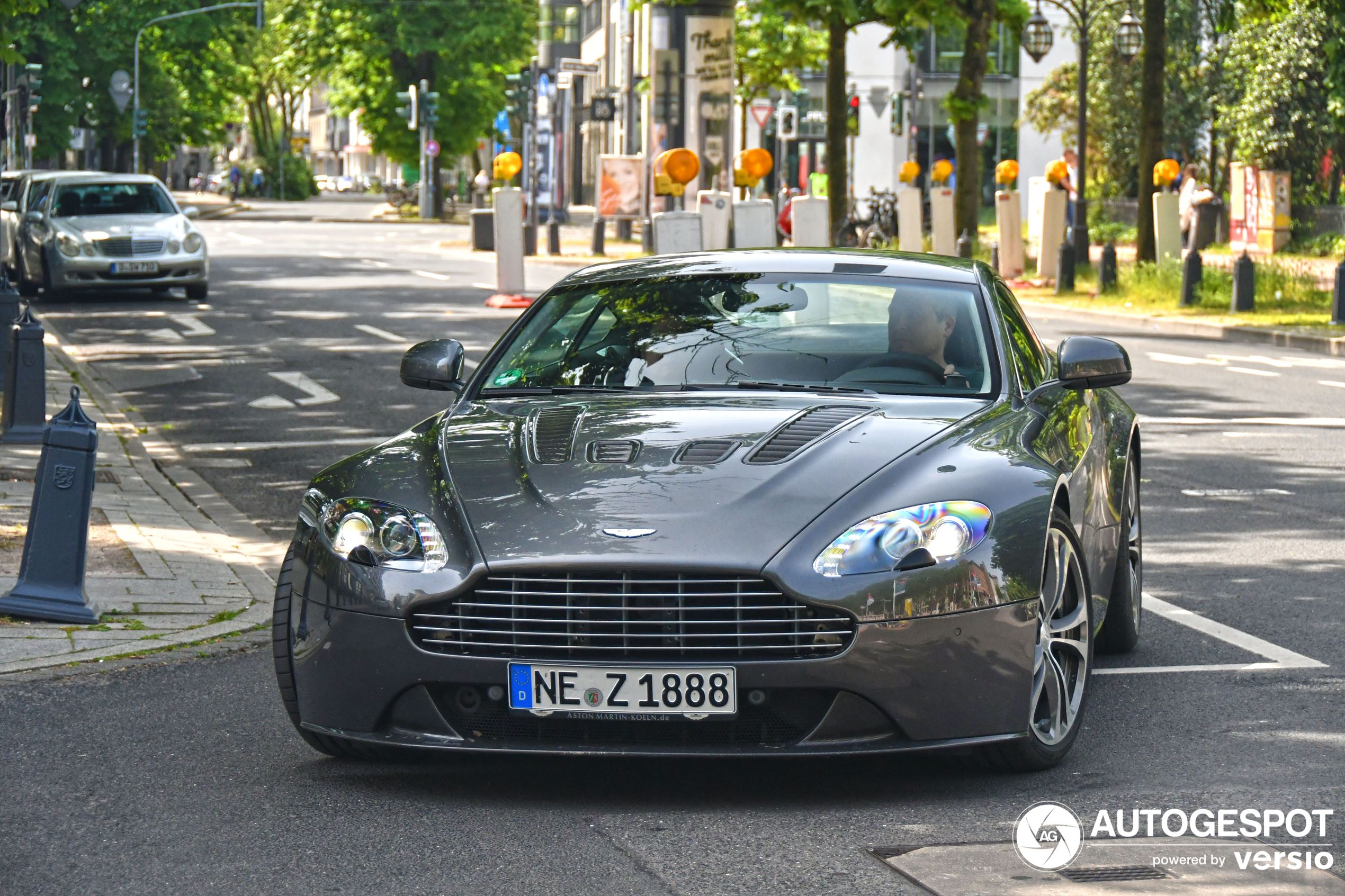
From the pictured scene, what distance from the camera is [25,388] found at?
12469 millimetres

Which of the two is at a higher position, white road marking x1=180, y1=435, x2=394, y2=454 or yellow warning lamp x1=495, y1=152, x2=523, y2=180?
yellow warning lamp x1=495, y1=152, x2=523, y2=180

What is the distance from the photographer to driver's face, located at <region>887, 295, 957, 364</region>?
5949 millimetres

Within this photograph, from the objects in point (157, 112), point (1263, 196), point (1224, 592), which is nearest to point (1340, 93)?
point (1263, 196)

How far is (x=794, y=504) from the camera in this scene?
15.6 feet

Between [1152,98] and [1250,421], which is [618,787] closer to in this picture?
[1250,421]

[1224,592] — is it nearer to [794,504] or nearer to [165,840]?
[794,504]

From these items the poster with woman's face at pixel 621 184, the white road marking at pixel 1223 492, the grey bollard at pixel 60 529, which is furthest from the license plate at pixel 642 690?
the poster with woman's face at pixel 621 184

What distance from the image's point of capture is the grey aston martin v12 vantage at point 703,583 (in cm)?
460

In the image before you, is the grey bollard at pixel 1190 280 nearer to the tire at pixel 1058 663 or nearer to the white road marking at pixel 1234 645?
the white road marking at pixel 1234 645

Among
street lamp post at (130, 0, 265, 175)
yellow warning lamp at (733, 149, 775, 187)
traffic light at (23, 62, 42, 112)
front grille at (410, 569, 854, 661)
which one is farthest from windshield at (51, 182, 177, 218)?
street lamp post at (130, 0, 265, 175)

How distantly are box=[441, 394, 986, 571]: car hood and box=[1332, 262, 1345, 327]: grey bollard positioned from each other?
59.8ft

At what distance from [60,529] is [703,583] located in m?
3.53

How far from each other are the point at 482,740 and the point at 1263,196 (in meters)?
36.2

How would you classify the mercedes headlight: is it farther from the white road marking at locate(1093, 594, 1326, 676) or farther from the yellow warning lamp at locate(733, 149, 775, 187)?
the white road marking at locate(1093, 594, 1326, 676)
